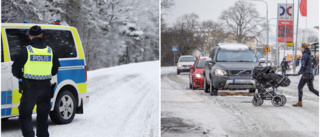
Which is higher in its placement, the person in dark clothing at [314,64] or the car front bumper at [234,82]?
the person in dark clothing at [314,64]

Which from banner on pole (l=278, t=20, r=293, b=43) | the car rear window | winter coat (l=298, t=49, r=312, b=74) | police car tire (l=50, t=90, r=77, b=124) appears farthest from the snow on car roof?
police car tire (l=50, t=90, r=77, b=124)

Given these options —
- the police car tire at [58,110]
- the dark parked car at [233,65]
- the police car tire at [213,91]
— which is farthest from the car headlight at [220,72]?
the police car tire at [58,110]

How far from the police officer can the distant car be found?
121 cm

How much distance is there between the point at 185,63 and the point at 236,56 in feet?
1.19

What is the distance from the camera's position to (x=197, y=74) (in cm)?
347

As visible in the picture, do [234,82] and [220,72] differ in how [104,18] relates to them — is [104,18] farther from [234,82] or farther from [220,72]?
→ [234,82]

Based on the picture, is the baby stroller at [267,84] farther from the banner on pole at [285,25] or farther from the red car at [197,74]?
the red car at [197,74]

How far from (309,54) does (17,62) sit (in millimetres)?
2109

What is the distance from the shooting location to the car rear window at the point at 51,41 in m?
3.69

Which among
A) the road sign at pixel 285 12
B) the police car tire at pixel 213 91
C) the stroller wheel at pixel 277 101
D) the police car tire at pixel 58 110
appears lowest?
the police car tire at pixel 58 110

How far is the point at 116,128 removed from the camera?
5.56 m

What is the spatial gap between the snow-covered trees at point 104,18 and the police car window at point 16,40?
167mm

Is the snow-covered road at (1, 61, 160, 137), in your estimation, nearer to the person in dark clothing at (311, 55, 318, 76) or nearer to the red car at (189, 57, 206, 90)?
the red car at (189, 57, 206, 90)

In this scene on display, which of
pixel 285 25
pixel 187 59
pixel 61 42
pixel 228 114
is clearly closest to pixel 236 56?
pixel 187 59
